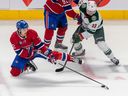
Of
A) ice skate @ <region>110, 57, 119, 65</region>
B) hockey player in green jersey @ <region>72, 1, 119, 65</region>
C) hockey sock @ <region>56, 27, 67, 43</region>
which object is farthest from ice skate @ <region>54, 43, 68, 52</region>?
ice skate @ <region>110, 57, 119, 65</region>

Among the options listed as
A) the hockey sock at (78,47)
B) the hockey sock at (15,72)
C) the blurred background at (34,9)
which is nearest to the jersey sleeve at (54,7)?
the hockey sock at (78,47)

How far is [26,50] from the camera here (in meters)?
4.12

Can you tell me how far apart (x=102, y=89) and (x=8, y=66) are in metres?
0.92

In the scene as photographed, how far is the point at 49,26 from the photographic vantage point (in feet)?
15.1

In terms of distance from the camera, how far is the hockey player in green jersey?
4293 mm

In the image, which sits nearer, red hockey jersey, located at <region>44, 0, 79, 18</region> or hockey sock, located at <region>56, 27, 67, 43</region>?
red hockey jersey, located at <region>44, 0, 79, 18</region>

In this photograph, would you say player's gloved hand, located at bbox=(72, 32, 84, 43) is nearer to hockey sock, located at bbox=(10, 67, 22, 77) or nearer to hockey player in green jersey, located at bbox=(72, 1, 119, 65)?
hockey player in green jersey, located at bbox=(72, 1, 119, 65)

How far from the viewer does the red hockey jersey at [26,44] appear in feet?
13.4

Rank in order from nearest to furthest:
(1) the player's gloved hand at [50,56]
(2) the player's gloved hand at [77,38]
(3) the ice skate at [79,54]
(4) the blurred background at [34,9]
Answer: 1. (1) the player's gloved hand at [50,56]
2. (2) the player's gloved hand at [77,38]
3. (3) the ice skate at [79,54]
4. (4) the blurred background at [34,9]

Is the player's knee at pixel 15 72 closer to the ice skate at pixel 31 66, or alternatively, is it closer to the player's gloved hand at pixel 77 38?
the ice skate at pixel 31 66

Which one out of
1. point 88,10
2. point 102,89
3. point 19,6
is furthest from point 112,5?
point 102,89

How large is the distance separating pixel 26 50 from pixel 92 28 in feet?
2.01

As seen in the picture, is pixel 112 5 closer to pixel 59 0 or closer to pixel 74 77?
pixel 59 0

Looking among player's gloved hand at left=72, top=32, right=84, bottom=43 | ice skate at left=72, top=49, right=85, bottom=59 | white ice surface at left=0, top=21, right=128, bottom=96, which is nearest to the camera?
white ice surface at left=0, top=21, right=128, bottom=96
